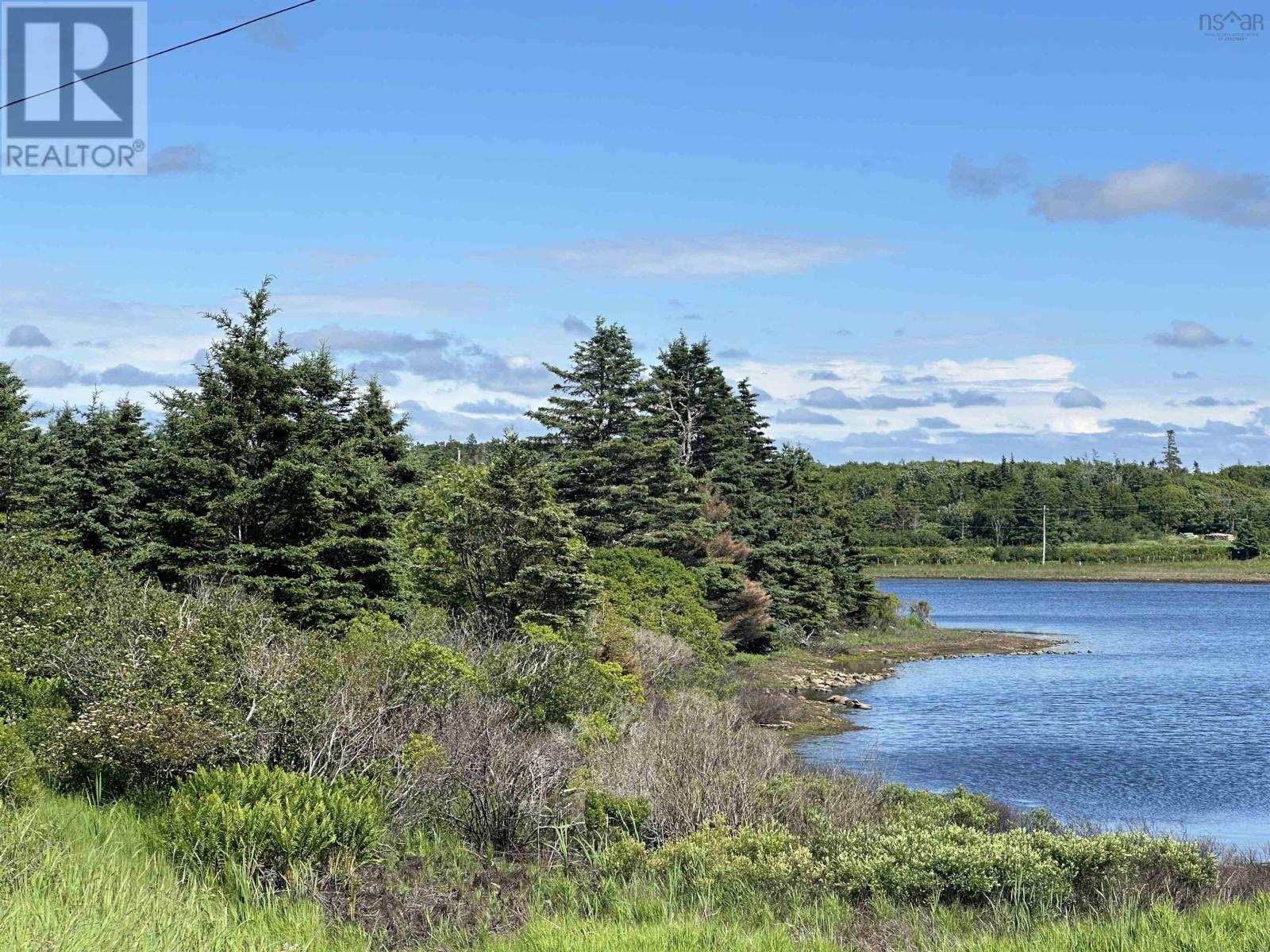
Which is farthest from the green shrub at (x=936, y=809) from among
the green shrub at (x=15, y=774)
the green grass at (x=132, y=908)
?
the green shrub at (x=15, y=774)

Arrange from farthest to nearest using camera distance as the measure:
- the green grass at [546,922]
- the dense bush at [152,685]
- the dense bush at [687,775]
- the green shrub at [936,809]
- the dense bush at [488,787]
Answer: the green shrub at [936,809] < the dense bush at [687,775] < the dense bush at [488,787] < the dense bush at [152,685] < the green grass at [546,922]

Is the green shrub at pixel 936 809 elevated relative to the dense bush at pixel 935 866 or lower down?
lower down

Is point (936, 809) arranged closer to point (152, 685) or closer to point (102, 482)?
point (152, 685)

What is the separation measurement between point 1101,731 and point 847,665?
767 inches

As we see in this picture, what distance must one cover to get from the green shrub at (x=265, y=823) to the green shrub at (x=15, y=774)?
1496 mm

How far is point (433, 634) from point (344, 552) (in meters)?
9.20

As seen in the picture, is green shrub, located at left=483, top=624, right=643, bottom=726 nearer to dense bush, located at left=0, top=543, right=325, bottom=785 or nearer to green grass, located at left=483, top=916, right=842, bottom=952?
dense bush, located at left=0, top=543, right=325, bottom=785

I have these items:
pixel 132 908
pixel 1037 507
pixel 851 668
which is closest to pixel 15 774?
pixel 132 908

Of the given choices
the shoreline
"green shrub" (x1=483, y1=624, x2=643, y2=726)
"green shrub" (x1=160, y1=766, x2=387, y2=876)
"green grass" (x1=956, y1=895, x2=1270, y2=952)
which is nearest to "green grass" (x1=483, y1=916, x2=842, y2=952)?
"green grass" (x1=956, y1=895, x2=1270, y2=952)

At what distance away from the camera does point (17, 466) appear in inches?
1599

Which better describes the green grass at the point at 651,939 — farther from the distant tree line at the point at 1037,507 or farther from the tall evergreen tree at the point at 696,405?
the distant tree line at the point at 1037,507

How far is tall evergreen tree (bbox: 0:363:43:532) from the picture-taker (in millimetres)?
39688

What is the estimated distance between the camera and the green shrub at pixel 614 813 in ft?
52.9

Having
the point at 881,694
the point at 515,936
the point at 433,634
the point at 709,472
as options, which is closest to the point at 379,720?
the point at 515,936
